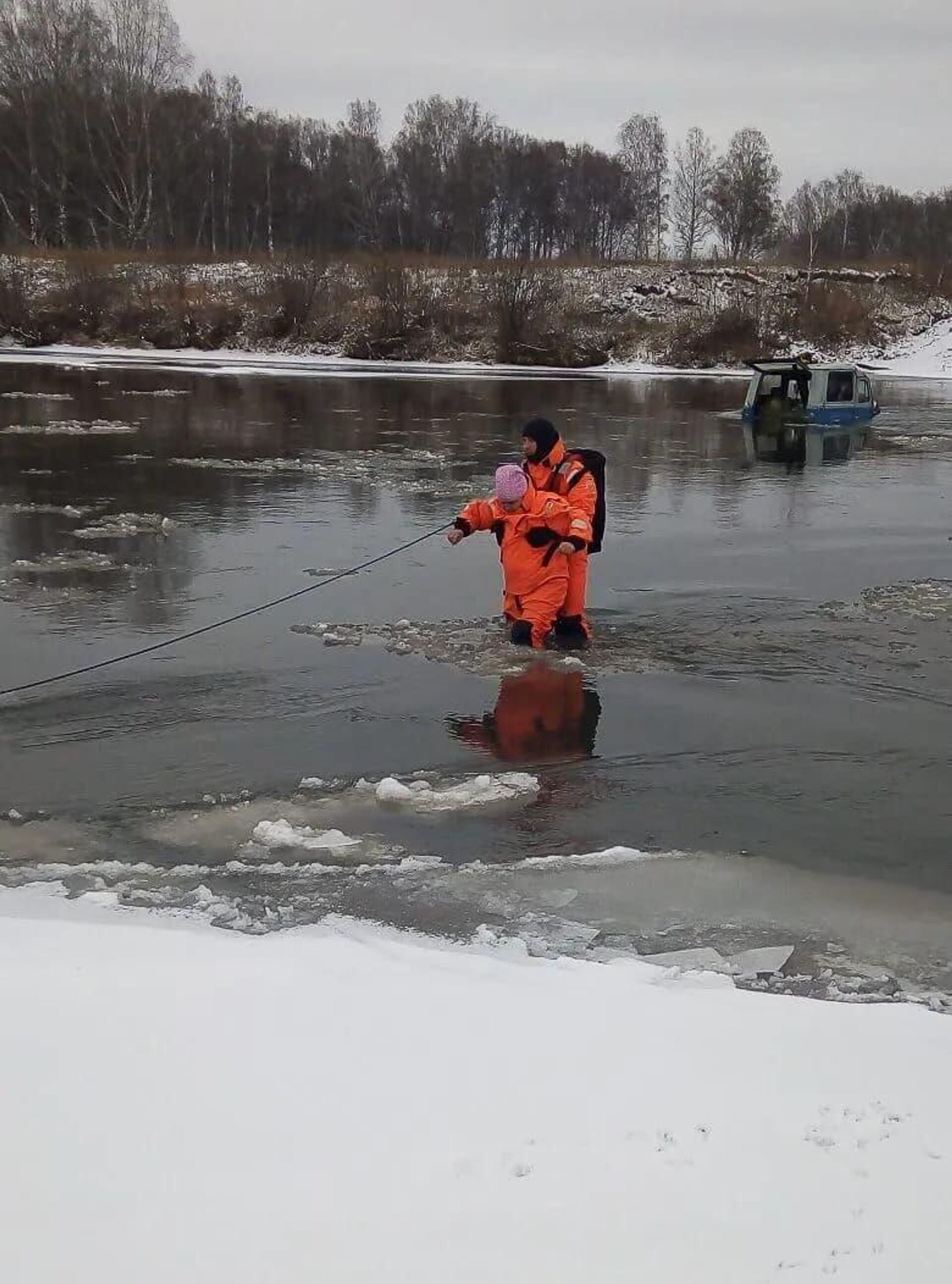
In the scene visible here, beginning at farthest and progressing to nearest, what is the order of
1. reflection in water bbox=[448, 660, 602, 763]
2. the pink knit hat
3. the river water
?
the pink knit hat < reflection in water bbox=[448, 660, 602, 763] < the river water

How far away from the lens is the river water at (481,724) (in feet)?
16.3

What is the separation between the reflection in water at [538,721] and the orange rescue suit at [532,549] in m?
0.53

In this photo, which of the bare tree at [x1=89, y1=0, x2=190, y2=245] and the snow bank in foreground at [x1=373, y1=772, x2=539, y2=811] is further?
the bare tree at [x1=89, y1=0, x2=190, y2=245]

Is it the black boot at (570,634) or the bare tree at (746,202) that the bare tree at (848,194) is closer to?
the bare tree at (746,202)

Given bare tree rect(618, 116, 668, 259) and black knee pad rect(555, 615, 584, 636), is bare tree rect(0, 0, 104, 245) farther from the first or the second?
black knee pad rect(555, 615, 584, 636)

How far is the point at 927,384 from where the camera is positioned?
42.5 meters

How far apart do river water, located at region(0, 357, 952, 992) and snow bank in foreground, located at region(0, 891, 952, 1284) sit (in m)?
0.88

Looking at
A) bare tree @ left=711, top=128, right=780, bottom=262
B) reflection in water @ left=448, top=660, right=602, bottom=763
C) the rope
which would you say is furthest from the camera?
bare tree @ left=711, top=128, right=780, bottom=262

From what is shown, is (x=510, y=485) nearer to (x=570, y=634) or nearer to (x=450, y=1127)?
(x=570, y=634)

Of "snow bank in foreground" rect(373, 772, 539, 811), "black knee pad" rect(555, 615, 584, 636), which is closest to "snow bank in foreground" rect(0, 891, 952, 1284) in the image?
"snow bank in foreground" rect(373, 772, 539, 811)

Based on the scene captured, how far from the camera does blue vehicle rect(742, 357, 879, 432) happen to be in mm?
25250

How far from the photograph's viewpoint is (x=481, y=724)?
23.2 ft

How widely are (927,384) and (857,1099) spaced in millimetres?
43312

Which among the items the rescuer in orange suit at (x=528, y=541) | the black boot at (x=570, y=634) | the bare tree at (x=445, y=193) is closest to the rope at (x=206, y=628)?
the rescuer in orange suit at (x=528, y=541)
